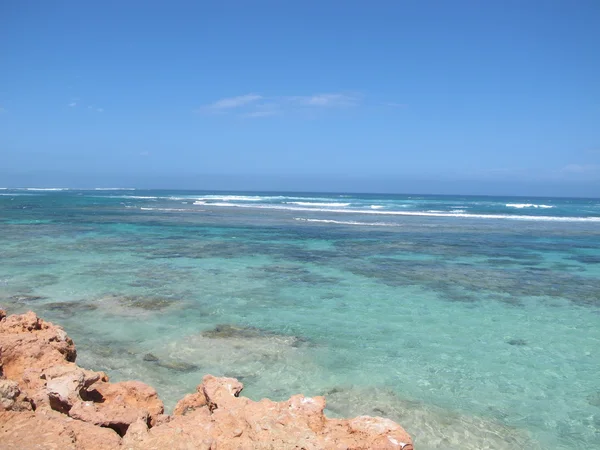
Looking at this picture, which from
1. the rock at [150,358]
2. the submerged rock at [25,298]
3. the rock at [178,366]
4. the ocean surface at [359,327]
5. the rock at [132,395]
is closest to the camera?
the rock at [132,395]

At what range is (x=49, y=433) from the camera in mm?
3162

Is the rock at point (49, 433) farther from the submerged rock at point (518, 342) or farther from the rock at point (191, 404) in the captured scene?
the submerged rock at point (518, 342)

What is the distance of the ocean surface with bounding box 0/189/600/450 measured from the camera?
5302 mm

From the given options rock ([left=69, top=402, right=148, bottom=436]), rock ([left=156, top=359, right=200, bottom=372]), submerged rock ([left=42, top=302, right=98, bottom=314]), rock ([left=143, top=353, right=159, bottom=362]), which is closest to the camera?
rock ([left=69, top=402, right=148, bottom=436])

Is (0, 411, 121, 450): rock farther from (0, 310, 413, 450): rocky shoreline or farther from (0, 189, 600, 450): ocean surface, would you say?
(0, 189, 600, 450): ocean surface

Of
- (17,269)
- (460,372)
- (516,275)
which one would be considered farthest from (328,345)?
(17,269)

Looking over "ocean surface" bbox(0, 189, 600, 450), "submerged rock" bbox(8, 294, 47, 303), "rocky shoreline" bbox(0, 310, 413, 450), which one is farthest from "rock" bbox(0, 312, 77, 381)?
"submerged rock" bbox(8, 294, 47, 303)

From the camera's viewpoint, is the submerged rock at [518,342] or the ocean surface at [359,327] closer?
the ocean surface at [359,327]

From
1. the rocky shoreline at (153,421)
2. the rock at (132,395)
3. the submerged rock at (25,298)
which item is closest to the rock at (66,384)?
the rocky shoreline at (153,421)

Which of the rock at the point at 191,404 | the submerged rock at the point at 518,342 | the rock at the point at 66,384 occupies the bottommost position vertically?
the submerged rock at the point at 518,342

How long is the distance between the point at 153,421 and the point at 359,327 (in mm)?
4749

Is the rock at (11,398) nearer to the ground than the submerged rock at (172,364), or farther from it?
farther from it

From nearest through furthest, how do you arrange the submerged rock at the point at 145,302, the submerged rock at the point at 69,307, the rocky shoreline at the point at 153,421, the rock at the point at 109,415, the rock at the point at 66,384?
the rocky shoreline at the point at 153,421 < the rock at the point at 109,415 < the rock at the point at 66,384 < the submerged rock at the point at 69,307 < the submerged rock at the point at 145,302

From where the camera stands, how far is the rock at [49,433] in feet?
9.96
